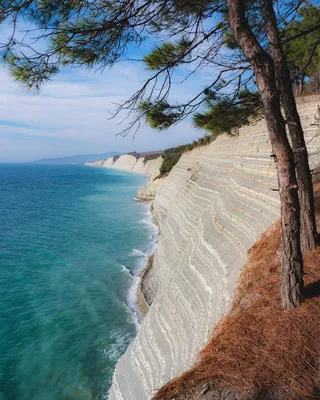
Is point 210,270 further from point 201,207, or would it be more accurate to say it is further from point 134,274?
point 134,274

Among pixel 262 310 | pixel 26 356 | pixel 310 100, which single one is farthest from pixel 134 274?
pixel 262 310

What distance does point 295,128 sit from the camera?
6.48 metres

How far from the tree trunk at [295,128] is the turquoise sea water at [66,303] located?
30.4 feet

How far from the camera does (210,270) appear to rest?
11.2 metres

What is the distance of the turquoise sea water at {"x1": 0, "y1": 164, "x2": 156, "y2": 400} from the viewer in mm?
12445

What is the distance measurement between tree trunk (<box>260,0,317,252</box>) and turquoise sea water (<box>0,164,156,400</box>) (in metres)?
A: 9.28

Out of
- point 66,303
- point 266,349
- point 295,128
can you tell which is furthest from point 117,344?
point 295,128

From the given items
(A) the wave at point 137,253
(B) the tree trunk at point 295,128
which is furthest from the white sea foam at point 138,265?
(B) the tree trunk at point 295,128

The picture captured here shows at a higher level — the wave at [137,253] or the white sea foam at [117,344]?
the white sea foam at [117,344]

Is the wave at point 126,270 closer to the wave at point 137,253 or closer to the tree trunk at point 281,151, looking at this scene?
the wave at point 137,253

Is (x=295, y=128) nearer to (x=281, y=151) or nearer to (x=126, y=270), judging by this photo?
(x=281, y=151)

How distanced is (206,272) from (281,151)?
7.02 metres

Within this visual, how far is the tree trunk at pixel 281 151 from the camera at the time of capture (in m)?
4.89

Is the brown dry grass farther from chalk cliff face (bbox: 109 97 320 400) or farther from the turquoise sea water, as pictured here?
the turquoise sea water
